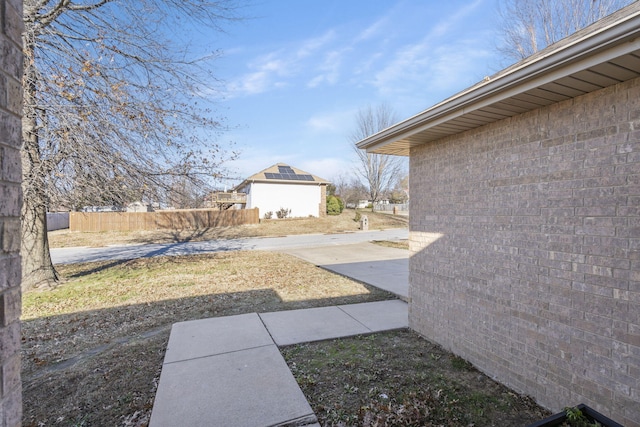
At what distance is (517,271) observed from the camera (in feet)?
10.0

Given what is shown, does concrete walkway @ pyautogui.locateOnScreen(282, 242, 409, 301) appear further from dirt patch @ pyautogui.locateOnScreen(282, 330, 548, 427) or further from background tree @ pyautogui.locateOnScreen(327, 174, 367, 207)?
background tree @ pyautogui.locateOnScreen(327, 174, 367, 207)

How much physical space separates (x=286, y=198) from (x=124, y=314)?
23901 mm

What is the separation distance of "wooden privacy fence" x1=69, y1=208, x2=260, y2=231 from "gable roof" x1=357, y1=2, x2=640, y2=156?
913 inches

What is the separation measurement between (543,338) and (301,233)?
19.2 metres

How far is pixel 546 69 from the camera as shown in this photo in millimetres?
2277

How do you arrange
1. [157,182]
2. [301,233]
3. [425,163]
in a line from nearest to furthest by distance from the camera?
[425,163]
[157,182]
[301,233]

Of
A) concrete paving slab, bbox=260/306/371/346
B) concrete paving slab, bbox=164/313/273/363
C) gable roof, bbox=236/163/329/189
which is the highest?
gable roof, bbox=236/163/329/189

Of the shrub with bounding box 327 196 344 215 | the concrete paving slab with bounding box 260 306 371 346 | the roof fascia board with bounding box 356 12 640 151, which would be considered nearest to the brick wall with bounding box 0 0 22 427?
the roof fascia board with bounding box 356 12 640 151

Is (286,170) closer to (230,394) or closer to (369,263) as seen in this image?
(369,263)

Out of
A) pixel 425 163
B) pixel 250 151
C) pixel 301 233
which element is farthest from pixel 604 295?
pixel 301 233

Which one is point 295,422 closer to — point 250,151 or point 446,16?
point 250,151

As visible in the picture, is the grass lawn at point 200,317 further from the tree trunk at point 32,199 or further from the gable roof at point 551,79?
the gable roof at point 551,79

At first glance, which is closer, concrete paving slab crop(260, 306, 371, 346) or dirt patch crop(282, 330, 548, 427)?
dirt patch crop(282, 330, 548, 427)

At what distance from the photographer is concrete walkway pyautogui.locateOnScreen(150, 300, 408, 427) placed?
2.63m
